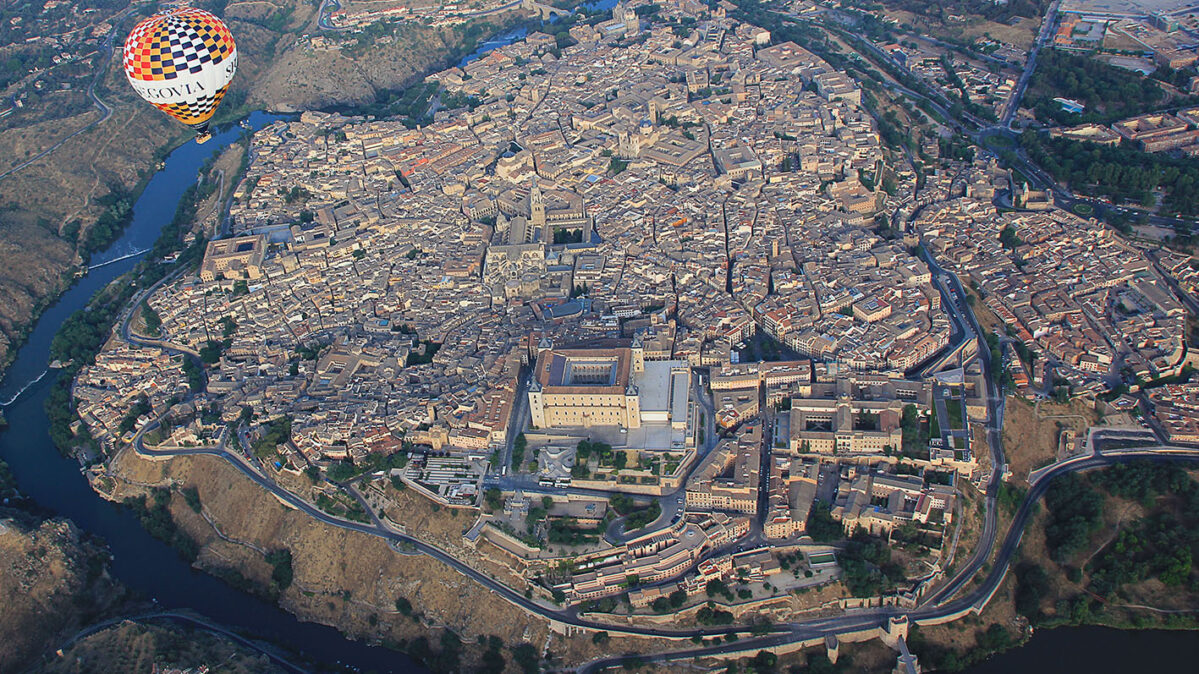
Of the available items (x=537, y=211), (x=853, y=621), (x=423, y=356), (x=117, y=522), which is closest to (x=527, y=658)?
(x=853, y=621)

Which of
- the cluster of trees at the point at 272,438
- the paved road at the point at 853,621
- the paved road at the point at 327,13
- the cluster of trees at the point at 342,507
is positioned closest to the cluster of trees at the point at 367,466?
the cluster of trees at the point at 342,507

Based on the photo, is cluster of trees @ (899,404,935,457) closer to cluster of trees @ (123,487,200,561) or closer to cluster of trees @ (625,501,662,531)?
cluster of trees @ (625,501,662,531)

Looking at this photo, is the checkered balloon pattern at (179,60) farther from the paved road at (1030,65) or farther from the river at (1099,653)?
the paved road at (1030,65)

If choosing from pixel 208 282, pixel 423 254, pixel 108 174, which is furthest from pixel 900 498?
pixel 108 174

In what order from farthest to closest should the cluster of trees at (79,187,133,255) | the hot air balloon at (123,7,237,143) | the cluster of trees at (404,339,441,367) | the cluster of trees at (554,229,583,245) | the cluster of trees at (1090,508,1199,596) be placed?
1. the cluster of trees at (79,187,133,255)
2. the cluster of trees at (554,229,583,245)
3. the cluster of trees at (404,339,441,367)
4. the hot air balloon at (123,7,237,143)
5. the cluster of trees at (1090,508,1199,596)

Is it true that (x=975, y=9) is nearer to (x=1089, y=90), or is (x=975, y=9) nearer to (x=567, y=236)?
(x=1089, y=90)

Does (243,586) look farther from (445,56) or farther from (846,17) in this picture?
(846,17)

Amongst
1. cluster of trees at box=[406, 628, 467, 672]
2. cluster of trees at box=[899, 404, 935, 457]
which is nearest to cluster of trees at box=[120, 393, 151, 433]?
cluster of trees at box=[406, 628, 467, 672]
